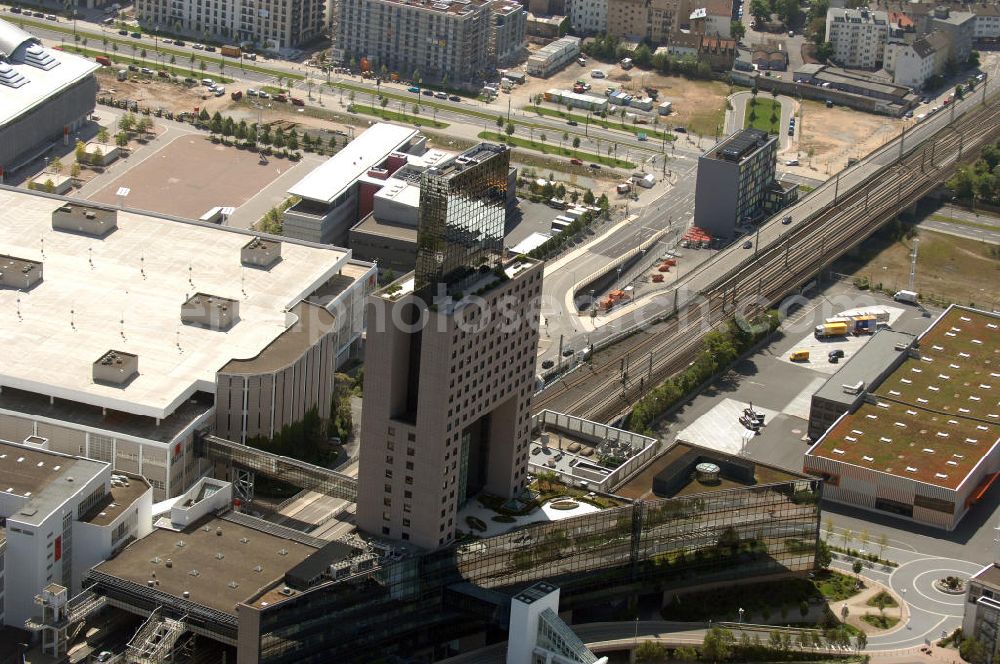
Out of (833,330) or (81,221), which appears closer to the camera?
(81,221)

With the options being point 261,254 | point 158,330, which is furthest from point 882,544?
point 158,330

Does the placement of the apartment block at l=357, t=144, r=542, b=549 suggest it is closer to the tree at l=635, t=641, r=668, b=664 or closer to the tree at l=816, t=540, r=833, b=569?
the tree at l=635, t=641, r=668, b=664

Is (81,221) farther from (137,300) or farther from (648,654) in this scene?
(648,654)

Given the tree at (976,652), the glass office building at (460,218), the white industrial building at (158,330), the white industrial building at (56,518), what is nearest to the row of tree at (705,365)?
the white industrial building at (158,330)

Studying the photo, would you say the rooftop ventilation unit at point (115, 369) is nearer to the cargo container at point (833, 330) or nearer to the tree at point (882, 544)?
the tree at point (882, 544)

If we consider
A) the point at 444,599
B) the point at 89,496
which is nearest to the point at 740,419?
the point at 444,599

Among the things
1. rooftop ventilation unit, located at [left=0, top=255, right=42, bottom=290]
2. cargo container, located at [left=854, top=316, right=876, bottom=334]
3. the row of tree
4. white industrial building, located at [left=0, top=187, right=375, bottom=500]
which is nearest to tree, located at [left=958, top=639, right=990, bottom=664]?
the row of tree

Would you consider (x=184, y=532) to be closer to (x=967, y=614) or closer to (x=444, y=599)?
(x=444, y=599)
